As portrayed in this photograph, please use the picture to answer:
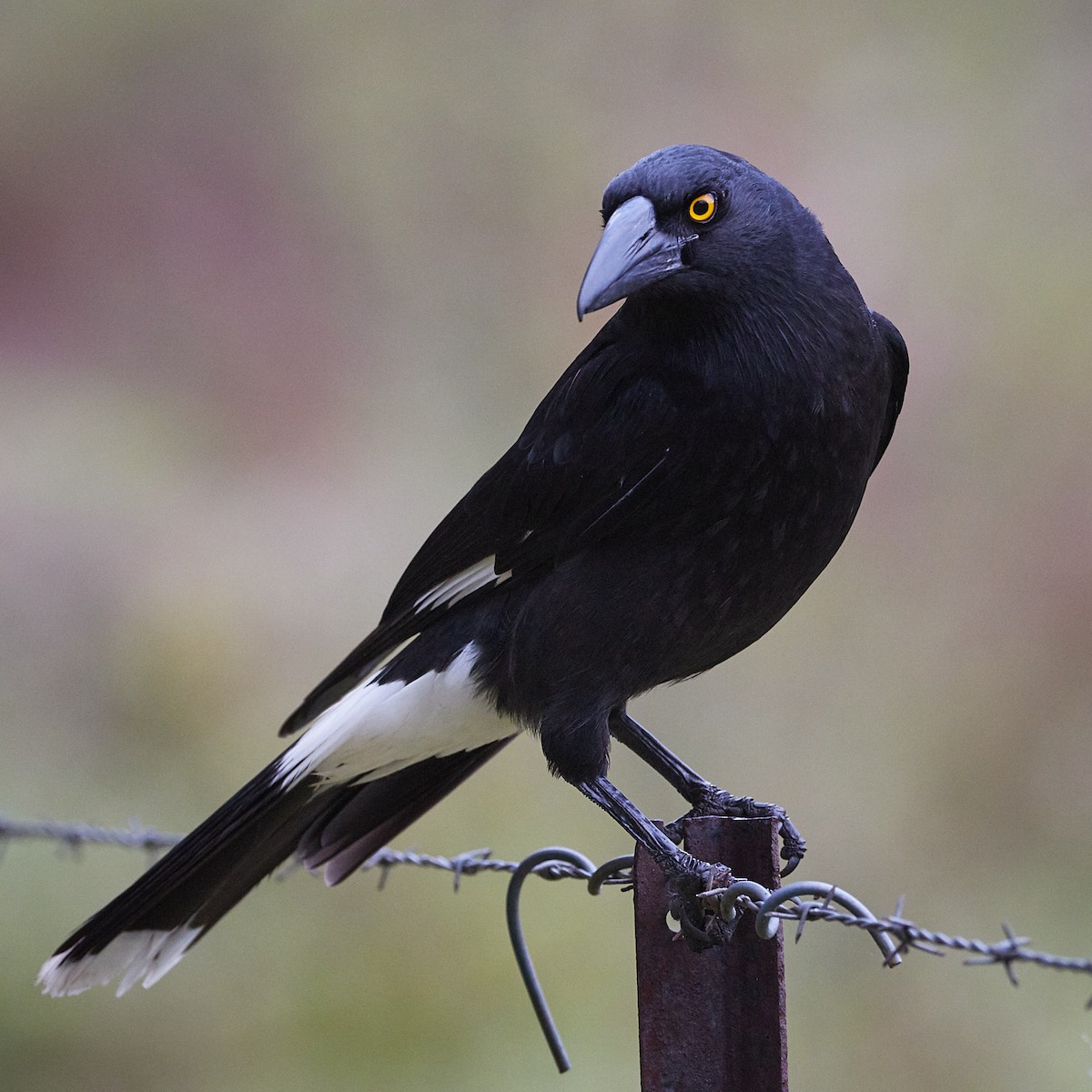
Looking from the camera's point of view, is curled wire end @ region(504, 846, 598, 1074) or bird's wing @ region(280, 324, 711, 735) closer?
curled wire end @ region(504, 846, 598, 1074)

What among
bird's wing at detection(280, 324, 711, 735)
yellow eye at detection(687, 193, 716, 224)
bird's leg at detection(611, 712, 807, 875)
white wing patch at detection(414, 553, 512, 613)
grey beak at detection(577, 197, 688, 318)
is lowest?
bird's leg at detection(611, 712, 807, 875)

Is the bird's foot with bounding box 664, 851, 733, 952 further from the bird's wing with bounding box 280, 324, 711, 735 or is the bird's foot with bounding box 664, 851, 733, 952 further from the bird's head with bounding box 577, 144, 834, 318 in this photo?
the bird's head with bounding box 577, 144, 834, 318

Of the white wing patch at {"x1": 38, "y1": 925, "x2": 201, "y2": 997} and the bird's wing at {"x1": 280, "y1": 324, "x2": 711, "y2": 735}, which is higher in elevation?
the bird's wing at {"x1": 280, "y1": 324, "x2": 711, "y2": 735}

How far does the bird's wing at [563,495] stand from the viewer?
1353 millimetres

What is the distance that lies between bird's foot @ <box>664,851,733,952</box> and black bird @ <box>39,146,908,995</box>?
0.17 m

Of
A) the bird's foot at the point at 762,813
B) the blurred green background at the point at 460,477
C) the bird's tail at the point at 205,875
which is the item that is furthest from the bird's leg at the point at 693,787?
the blurred green background at the point at 460,477

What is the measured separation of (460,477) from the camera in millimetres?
3586

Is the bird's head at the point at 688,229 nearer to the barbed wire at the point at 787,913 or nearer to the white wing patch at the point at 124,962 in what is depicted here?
the barbed wire at the point at 787,913

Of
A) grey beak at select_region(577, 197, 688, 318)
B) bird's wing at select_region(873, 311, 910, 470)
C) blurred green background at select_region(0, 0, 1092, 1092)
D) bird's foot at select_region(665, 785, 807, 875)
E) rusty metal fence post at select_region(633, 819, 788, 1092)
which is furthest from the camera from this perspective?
blurred green background at select_region(0, 0, 1092, 1092)

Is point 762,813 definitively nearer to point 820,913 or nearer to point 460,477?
point 820,913

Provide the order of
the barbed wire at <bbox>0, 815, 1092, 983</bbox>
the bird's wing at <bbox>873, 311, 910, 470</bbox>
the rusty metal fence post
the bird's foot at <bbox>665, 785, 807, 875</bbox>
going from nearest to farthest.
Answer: the barbed wire at <bbox>0, 815, 1092, 983</bbox>, the rusty metal fence post, the bird's foot at <bbox>665, 785, 807, 875</bbox>, the bird's wing at <bbox>873, 311, 910, 470</bbox>

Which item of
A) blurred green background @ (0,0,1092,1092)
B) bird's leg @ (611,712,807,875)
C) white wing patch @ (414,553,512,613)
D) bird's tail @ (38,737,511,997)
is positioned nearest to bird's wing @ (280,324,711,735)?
white wing patch @ (414,553,512,613)

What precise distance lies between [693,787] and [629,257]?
0.68 metres

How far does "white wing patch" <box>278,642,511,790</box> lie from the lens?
156cm
